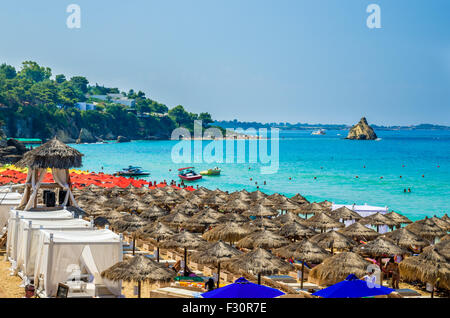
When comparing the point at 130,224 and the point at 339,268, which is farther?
the point at 130,224

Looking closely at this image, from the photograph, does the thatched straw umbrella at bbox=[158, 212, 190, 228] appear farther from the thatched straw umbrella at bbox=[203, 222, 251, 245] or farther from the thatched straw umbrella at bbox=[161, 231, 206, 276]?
the thatched straw umbrella at bbox=[161, 231, 206, 276]

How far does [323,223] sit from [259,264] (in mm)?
9416

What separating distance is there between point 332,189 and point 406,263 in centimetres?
4572

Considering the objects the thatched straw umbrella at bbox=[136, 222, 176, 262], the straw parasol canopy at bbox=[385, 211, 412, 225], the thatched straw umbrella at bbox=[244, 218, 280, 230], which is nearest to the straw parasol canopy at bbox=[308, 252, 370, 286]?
the thatched straw umbrella at bbox=[136, 222, 176, 262]

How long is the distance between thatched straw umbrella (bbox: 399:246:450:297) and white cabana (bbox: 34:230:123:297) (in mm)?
8221

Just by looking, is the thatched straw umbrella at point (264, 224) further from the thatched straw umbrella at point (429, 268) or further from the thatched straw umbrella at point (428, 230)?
the thatched straw umbrella at point (429, 268)

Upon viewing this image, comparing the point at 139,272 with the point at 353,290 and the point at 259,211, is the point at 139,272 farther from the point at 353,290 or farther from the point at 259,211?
the point at 259,211

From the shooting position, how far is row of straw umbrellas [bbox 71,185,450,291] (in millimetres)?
14305

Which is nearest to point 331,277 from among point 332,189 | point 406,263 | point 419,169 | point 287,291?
point 287,291

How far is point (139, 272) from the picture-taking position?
11836mm

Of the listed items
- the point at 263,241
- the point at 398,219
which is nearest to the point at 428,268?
the point at 263,241

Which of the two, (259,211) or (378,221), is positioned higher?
(259,211)
